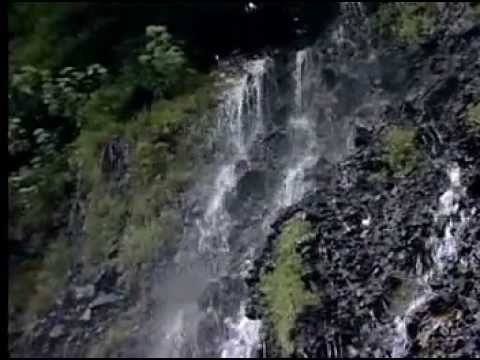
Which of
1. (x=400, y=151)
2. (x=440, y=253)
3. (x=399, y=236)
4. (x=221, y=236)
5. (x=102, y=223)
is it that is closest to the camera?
(x=440, y=253)

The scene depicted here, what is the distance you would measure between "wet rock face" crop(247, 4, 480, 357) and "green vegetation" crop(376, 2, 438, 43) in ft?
0.78

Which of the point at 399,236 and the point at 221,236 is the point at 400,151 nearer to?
the point at 399,236

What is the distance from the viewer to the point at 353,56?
14.6ft

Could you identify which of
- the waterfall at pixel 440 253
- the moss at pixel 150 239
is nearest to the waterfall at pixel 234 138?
the moss at pixel 150 239

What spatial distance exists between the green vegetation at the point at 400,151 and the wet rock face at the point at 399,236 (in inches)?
1.5

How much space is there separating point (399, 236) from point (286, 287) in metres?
0.58

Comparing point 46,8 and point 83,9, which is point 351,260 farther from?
point 46,8

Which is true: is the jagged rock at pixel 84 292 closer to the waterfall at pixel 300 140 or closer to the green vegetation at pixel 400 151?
the waterfall at pixel 300 140

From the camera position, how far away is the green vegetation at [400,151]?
12.0 feet

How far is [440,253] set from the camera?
3.22 metres

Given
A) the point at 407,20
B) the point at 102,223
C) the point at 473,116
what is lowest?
the point at 102,223

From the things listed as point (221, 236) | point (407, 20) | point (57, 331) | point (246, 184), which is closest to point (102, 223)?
point (57, 331)

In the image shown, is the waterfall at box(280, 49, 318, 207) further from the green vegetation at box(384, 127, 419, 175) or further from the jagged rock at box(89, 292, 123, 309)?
the jagged rock at box(89, 292, 123, 309)

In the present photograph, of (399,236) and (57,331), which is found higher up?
(399,236)
